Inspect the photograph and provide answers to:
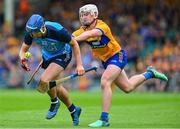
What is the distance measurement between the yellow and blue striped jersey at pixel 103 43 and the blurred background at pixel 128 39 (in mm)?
13293

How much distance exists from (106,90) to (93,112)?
401 cm

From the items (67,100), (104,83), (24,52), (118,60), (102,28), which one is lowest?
(67,100)

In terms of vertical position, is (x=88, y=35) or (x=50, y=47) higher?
(x=88, y=35)

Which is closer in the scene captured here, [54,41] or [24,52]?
[54,41]

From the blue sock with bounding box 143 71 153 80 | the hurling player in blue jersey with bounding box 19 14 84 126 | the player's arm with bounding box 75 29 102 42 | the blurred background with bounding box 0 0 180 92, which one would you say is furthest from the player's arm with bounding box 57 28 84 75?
the blurred background with bounding box 0 0 180 92

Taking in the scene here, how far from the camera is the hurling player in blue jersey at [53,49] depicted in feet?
44.8

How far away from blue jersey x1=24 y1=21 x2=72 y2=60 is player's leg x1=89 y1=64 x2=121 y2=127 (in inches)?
37.3

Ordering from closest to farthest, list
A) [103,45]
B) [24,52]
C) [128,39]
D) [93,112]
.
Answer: [103,45] < [24,52] < [93,112] < [128,39]

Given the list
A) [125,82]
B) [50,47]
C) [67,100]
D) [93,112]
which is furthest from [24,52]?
[93,112]

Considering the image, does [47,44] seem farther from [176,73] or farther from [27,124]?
[176,73]

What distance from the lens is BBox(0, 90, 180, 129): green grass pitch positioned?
47.1 ft

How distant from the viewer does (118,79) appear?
582 inches

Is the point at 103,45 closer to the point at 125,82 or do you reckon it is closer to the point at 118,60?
the point at 118,60

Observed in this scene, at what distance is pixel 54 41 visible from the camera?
555 inches
